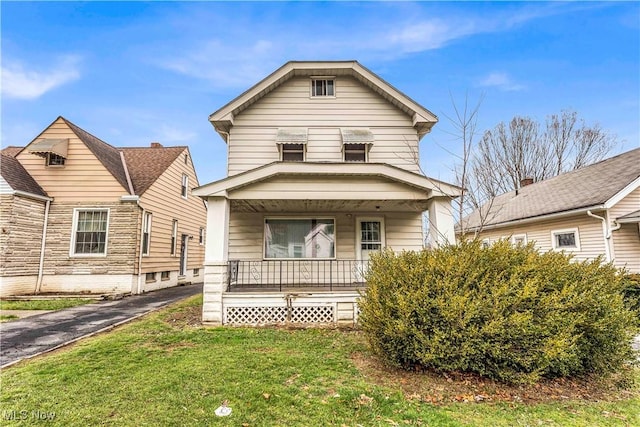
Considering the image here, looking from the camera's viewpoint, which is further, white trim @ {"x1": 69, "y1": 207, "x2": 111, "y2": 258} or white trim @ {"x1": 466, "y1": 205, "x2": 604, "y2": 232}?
white trim @ {"x1": 69, "y1": 207, "x2": 111, "y2": 258}

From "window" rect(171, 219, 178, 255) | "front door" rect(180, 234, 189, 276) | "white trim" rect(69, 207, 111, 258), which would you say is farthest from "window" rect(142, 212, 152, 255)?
"front door" rect(180, 234, 189, 276)

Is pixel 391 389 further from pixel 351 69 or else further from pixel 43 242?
pixel 43 242

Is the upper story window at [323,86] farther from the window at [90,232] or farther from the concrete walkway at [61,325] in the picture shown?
the window at [90,232]

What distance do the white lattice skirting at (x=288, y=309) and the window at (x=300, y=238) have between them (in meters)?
2.40

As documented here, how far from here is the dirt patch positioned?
147 inches

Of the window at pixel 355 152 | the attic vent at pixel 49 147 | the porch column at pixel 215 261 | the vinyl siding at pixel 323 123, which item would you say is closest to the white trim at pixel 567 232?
the vinyl siding at pixel 323 123

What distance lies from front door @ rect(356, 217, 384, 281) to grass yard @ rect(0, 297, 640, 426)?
464 centimetres

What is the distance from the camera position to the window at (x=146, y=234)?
13.0 meters

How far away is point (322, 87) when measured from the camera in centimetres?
1068

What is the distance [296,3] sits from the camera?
1127 centimetres

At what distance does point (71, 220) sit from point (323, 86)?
1093cm

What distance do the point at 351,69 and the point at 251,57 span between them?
6.12 metres

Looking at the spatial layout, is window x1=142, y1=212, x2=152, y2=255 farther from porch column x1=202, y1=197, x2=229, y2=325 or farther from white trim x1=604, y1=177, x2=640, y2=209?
white trim x1=604, y1=177, x2=640, y2=209

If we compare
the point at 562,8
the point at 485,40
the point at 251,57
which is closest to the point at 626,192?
the point at 562,8
